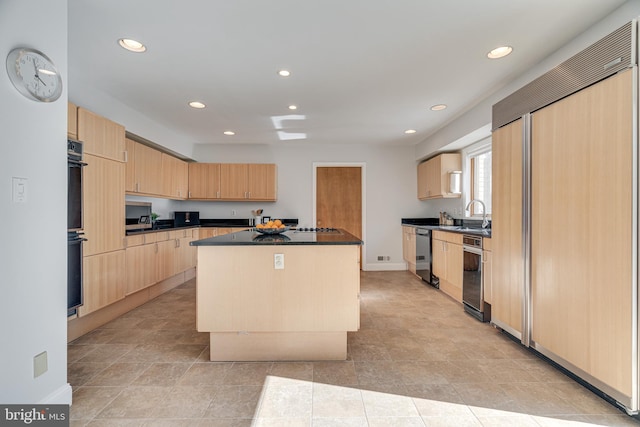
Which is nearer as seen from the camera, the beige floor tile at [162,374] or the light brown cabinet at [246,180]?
the beige floor tile at [162,374]

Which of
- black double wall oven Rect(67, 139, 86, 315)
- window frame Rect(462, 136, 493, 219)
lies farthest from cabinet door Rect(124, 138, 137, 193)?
window frame Rect(462, 136, 493, 219)

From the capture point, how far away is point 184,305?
12.4ft

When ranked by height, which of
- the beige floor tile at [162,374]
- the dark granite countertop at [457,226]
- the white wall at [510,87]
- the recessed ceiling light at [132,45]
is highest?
the recessed ceiling light at [132,45]

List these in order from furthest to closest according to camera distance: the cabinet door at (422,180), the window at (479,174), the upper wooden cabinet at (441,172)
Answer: the cabinet door at (422,180) → the upper wooden cabinet at (441,172) → the window at (479,174)

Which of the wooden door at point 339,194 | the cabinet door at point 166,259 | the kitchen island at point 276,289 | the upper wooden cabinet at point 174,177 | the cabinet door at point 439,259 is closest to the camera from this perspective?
the kitchen island at point 276,289

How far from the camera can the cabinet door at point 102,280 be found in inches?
108

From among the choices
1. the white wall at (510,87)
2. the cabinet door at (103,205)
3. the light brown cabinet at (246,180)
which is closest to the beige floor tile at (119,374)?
the cabinet door at (103,205)

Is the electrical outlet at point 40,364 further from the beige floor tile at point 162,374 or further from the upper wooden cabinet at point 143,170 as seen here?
the upper wooden cabinet at point 143,170

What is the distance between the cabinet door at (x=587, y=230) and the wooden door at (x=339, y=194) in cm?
392

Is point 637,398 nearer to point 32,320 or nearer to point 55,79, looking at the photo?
point 32,320

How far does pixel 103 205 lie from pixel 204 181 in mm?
2759

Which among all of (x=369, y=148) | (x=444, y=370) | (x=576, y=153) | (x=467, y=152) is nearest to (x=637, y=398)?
(x=444, y=370)

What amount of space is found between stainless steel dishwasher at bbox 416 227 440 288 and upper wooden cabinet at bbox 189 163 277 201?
107 inches

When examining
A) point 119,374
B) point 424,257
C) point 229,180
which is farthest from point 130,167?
point 424,257
